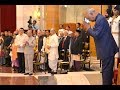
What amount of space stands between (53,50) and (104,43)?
2.40m

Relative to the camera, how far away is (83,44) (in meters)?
7.83

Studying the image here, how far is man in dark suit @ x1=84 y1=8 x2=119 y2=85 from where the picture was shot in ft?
18.5

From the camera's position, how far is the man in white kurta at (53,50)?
25.9ft

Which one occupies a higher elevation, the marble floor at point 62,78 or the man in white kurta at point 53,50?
the man in white kurta at point 53,50

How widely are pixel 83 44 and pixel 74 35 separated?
0.29 meters

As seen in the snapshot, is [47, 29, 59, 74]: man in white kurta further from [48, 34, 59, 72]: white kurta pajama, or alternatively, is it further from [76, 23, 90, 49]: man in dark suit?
[76, 23, 90, 49]: man in dark suit

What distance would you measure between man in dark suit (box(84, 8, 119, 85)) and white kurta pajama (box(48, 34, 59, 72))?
2.17 meters

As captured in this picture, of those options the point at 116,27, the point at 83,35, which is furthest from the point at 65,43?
the point at 116,27

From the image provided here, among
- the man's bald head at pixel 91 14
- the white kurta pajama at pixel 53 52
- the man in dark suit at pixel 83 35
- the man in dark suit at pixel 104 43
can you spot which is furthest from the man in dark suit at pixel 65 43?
the man's bald head at pixel 91 14

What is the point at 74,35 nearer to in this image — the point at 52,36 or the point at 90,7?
the point at 52,36

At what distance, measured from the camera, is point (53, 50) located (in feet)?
26.1

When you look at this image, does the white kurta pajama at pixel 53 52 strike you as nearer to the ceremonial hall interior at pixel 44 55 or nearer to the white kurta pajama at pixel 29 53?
the ceremonial hall interior at pixel 44 55

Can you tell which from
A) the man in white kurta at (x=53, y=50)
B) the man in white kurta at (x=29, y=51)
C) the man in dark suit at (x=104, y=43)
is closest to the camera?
the man in dark suit at (x=104, y=43)

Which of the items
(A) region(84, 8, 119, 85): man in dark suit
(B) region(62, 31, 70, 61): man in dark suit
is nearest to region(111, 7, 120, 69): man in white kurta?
(A) region(84, 8, 119, 85): man in dark suit
